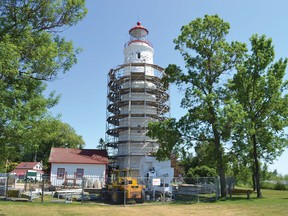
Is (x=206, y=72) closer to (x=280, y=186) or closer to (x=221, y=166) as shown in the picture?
(x=221, y=166)

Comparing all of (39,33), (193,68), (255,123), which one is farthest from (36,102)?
(255,123)

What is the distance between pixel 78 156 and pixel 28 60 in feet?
87.9

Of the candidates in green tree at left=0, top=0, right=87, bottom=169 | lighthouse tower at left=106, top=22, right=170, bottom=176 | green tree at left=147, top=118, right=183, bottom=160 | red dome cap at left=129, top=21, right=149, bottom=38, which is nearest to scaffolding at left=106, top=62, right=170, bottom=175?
lighthouse tower at left=106, top=22, right=170, bottom=176

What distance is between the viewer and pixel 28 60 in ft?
38.8

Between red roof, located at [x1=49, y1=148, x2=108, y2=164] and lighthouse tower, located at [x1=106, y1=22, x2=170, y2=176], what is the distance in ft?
11.0

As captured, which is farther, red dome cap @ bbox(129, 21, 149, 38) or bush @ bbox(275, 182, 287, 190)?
red dome cap @ bbox(129, 21, 149, 38)

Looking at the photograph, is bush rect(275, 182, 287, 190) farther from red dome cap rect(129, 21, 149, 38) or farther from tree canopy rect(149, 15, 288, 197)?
red dome cap rect(129, 21, 149, 38)

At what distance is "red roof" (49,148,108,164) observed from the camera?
1404 inches

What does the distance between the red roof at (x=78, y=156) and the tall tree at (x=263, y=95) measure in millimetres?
18676

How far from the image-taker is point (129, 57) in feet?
145

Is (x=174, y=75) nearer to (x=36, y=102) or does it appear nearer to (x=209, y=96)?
(x=209, y=96)

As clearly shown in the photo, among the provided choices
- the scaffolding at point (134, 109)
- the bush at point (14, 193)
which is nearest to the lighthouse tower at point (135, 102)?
the scaffolding at point (134, 109)

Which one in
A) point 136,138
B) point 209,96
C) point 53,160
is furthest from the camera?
point 136,138

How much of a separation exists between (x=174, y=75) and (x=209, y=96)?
431 cm
